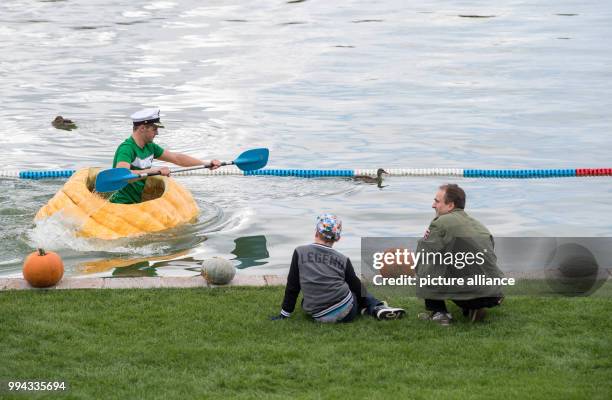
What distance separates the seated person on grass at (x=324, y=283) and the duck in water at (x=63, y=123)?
39.8 feet

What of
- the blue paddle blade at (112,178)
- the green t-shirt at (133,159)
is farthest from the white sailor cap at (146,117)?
the blue paddle blade at (112,178)

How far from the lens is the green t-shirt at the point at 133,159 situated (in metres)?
14.0

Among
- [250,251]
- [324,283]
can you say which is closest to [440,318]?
[324,283]

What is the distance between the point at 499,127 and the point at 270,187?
5728 millimetres

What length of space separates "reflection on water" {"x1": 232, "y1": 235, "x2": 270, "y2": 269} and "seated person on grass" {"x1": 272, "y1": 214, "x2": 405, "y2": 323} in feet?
10.6

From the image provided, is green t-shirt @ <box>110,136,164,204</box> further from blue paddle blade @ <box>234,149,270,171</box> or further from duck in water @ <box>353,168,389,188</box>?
duck in water @ <box>353,168,389,188</box>

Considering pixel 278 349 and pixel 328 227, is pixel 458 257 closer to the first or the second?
pixel 328 227

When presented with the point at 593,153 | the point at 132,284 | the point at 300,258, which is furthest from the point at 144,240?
the point at 593,153

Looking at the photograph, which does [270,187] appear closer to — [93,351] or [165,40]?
[93,351]

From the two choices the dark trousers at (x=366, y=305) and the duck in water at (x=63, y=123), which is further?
the duck in water at (x=63, y=123)

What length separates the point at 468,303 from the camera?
10.0 meters

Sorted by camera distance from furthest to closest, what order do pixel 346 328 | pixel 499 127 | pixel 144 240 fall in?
pixel 499 127
pixel 144 240
pixel 346 328

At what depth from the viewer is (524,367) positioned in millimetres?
8852

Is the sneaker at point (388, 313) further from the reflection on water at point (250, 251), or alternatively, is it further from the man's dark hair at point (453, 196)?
the reflection on water at point (250, 251)
